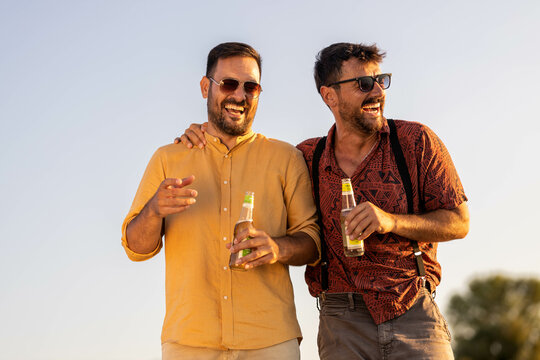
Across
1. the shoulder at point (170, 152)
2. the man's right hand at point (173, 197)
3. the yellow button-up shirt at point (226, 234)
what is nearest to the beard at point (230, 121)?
the yellow button-up shirt at point (226, 234)

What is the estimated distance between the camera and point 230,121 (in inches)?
237

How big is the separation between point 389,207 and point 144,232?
218 centimetres

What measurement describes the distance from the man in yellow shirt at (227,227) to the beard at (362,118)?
0.61 meters

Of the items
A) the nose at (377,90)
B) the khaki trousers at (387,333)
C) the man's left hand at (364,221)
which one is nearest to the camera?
the man's left hand at (364,221)

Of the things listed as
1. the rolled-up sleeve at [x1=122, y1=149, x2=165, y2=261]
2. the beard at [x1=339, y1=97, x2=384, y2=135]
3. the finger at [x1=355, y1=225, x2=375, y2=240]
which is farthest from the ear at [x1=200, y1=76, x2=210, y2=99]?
the finger at [x1=355, y1=225, x2=375, y2=240]

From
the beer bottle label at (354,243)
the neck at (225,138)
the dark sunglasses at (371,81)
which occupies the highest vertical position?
the dark sunglasses at (371,81)

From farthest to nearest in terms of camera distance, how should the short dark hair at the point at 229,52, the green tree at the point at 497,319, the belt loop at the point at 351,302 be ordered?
the green tree at the point at 497,319 → the short dark hair at the point at 229,52 → the belt loop at the point at 351,302

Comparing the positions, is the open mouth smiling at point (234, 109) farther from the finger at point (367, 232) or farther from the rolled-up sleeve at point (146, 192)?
the finger at point (367, 232)

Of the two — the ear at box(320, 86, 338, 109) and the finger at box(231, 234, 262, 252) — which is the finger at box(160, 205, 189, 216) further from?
the ear at box(320, 86, 338, 109)

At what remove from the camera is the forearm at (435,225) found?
528cm

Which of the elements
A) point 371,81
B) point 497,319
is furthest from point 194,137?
point 497,319

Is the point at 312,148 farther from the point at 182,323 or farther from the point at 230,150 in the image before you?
the point at 182,323

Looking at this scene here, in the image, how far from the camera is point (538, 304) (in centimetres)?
5600

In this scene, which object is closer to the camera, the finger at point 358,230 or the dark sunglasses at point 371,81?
the finger at point 358,230
